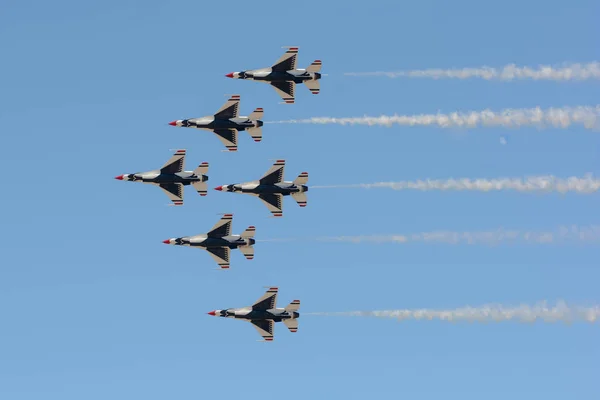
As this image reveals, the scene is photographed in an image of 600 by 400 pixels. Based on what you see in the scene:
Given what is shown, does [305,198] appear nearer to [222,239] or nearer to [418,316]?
[222,239]

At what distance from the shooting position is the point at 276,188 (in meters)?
143

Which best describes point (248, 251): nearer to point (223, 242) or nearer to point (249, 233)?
point (249, 233)

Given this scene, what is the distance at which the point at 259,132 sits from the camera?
14388 cm

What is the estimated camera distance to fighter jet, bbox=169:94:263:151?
472 feet

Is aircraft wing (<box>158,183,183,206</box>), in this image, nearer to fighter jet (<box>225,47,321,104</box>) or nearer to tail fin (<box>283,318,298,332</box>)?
fighter jet (<box>225,47,321,104</box>)

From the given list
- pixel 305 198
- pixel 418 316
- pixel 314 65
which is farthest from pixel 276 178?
pixel 418 316

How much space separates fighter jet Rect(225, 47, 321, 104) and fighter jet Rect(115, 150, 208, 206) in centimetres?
1244

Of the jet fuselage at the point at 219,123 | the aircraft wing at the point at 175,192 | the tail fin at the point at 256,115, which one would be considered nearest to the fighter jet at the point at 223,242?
the aircraft wing at the point at 175,192

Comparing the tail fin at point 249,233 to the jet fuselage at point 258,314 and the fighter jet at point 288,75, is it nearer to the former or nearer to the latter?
the jet fuselage at point 258,314

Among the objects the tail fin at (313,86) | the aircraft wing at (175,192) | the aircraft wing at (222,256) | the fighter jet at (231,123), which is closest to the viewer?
the tail fin at (313,86)

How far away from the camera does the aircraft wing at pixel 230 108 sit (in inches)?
5748

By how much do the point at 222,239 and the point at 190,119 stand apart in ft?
50.6

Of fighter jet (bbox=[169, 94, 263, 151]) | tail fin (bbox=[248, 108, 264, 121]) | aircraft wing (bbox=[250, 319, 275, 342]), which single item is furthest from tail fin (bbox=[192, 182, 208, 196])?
aircraft wing (bbox=[250, 319, 275, 342])

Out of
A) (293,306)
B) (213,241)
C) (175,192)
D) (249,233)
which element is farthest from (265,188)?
(293,306)
